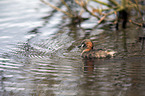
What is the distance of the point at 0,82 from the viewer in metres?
5.86

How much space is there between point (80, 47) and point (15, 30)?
3.52 metres

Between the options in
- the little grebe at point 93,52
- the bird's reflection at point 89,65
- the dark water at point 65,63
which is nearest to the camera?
the dark water at point 65,63

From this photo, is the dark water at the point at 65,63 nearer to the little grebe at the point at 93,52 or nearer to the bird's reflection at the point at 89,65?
the bird's reflection at the point at 89,65

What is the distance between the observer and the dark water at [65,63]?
17.5 ft

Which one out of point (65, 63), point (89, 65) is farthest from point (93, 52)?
point (65, 63)

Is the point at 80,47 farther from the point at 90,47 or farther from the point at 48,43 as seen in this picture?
the point at 48,43

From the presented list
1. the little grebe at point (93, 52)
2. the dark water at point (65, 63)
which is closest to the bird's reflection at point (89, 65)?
the dark water at point (65, 63)

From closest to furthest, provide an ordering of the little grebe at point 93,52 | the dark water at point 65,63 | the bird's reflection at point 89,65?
the dark water at point 65,63
the bird's reflection at point 89,65
the little grebe at point 93,52

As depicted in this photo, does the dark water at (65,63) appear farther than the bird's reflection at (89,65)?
No

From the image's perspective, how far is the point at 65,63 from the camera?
6699mm

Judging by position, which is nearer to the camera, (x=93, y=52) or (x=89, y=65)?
(x=89, y=65)

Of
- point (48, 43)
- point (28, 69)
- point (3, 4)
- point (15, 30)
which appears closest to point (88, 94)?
point (28, 69)

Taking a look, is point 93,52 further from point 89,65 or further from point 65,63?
point 65,63

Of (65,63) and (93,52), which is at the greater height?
(93,52)
